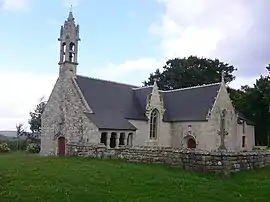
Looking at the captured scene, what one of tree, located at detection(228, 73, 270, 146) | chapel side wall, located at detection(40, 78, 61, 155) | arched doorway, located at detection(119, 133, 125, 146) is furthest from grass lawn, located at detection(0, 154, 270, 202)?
tree, located at detection(228, 73, 270, 146)

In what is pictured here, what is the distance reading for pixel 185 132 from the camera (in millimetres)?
37500

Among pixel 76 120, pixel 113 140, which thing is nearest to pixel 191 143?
pixel 113 140

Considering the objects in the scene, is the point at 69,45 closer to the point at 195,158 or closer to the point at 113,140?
the point at 113,140

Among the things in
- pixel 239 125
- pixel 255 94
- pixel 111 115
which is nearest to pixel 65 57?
pixel 111 115

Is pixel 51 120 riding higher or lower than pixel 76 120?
higher

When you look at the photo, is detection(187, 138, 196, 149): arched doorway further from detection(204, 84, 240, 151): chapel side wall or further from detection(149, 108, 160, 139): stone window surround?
detection(149, 108, 160, 139): stone window surround

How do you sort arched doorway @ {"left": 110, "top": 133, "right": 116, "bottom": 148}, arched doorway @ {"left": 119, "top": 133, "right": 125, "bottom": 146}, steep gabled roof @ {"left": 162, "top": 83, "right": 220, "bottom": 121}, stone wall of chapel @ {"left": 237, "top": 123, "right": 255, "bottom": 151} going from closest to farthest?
arched doorway @ {"left": 110, "top": 133, "right": 116, "bottom": 148}, arched doorway @ {"left": 119, "top": 133, "right": 125, "bottom": 146}, steep gabled roof @ {"left": 162, "top": 83, "right": 220, "bottom": 121}, stone wall of chapel @ {"left": 237, "top": 123, "right": 255, "bottom": 151}

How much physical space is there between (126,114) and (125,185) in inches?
869

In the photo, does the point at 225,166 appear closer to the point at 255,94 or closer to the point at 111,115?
the point at 111,115

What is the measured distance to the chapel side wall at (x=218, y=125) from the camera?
3559 centimetres

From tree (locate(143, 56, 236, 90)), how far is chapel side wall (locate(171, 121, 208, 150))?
23.2 metres

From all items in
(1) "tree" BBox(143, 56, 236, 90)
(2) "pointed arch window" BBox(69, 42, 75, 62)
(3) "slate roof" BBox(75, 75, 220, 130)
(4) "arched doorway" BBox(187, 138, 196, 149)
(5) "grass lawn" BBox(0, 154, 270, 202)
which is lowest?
(5) "grass lawn" BBox(0, 154, 270, 202)

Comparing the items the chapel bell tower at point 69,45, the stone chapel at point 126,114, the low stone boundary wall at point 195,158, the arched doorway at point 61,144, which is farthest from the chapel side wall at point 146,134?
the low stone boundary wall at point 195,158

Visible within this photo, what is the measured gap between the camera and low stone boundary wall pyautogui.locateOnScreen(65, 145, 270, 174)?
1783 cm
